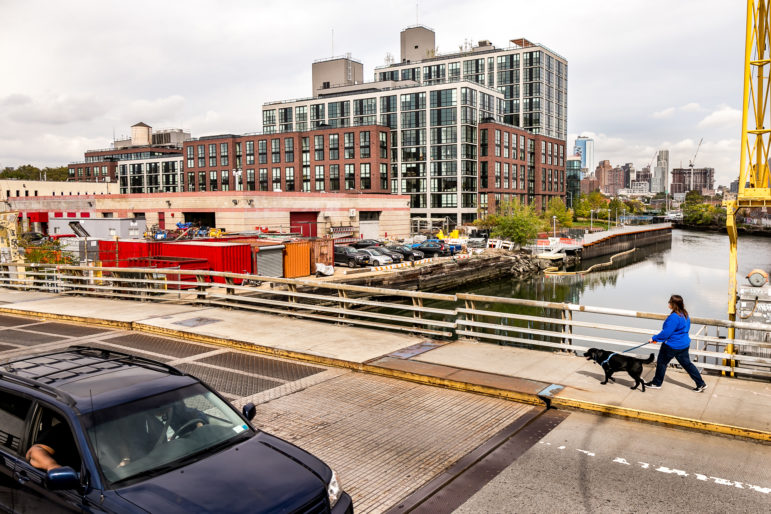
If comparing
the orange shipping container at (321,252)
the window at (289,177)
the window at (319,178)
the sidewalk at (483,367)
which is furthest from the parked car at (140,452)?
the window at (289,177)


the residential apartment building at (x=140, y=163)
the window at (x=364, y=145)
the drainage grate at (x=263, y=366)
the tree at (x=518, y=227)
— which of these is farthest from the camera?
the residential apartment building at (x=140, y=163)

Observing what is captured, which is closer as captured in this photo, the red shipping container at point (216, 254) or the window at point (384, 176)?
the red shipping container at point (216, 254)

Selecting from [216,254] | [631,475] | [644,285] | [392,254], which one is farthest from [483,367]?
[644,285]

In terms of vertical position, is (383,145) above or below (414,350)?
above

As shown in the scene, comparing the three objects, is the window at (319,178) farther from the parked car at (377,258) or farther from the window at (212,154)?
the parked car at (377,258)

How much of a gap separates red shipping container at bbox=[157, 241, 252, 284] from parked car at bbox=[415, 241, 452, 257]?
93.2 feet

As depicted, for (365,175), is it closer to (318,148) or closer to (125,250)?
(318,148)

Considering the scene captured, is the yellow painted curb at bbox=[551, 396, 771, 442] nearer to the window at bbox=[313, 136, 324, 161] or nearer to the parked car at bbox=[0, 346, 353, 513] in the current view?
the parked car at bbox=[0, 346, 353, 513]

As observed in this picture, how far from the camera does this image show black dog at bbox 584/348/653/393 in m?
10.4

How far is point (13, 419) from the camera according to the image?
5.64 metres

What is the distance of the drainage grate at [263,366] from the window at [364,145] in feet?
281

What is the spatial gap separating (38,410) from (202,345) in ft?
32.8

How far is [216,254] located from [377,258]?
1882cm

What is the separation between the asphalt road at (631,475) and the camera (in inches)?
261
